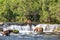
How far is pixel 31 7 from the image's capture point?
5394cm

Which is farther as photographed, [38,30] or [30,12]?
[30,12]

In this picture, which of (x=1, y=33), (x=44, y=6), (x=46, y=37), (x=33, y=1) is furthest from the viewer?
(x=33, y=1)

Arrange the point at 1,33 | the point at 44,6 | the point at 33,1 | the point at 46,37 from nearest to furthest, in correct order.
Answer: the point at 46,37
the point at 1,33
the point at 44,6
the point at 33,1

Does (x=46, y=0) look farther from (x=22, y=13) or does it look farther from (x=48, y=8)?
(x=22, y=13)

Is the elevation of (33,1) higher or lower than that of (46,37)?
higher

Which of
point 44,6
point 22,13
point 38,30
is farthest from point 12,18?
point 38,30

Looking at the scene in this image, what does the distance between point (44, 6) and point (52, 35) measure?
16.9 metres

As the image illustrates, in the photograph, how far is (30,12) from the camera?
175ft

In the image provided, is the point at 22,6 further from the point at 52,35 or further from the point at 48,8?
the point at 52,35

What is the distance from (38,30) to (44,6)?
14.1 meters

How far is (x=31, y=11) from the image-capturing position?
53.5m

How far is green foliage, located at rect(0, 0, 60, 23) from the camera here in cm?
5044

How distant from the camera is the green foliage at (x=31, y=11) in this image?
50441 mm

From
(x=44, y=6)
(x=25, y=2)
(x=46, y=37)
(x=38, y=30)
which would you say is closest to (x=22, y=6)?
(x=25, y=2)
